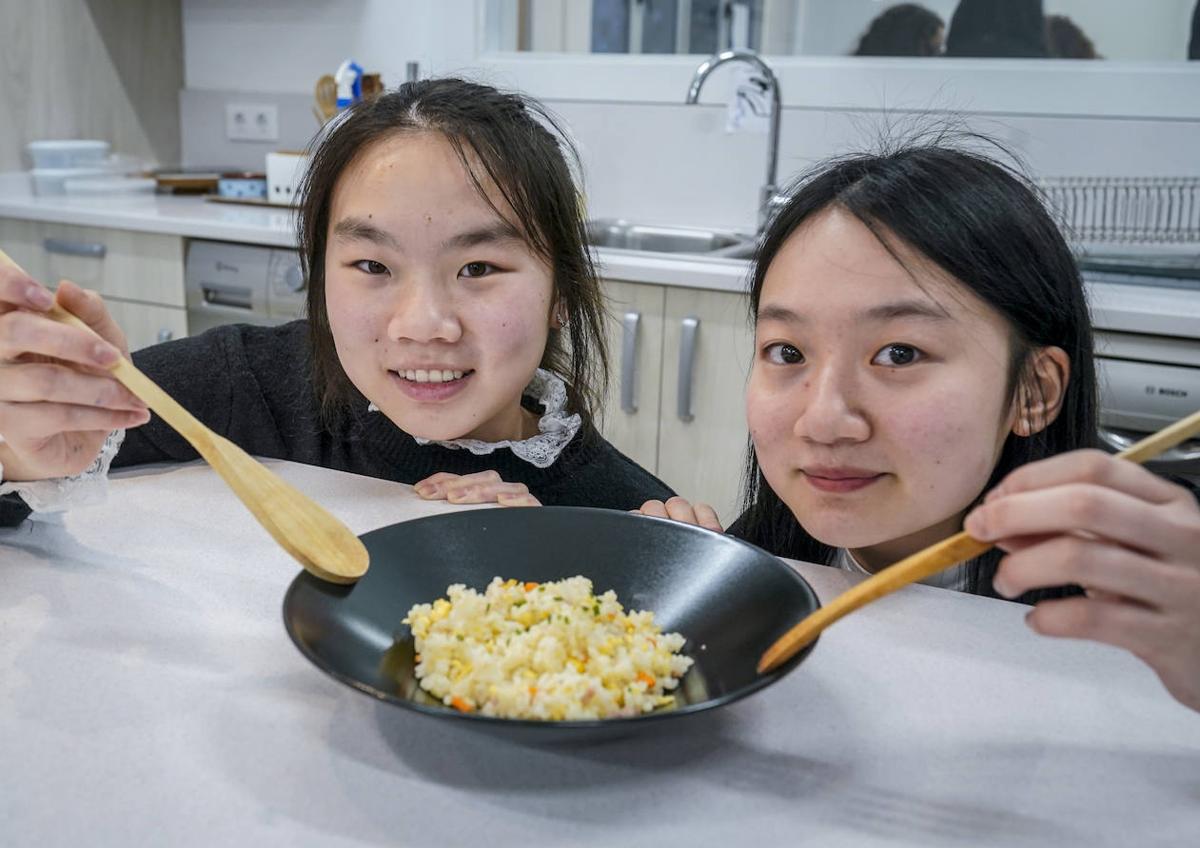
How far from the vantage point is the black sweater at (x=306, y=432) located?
1.41 m

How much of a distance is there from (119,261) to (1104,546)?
8.94 ft

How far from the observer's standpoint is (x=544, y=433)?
144 centimetres

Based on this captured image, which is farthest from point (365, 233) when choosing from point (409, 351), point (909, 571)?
point (909, 571)

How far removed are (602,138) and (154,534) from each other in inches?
87.2

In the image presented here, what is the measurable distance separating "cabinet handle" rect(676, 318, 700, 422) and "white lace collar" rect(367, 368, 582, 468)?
698 mm

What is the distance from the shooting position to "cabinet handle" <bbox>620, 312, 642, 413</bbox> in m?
2.24

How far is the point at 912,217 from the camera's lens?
0.97 m

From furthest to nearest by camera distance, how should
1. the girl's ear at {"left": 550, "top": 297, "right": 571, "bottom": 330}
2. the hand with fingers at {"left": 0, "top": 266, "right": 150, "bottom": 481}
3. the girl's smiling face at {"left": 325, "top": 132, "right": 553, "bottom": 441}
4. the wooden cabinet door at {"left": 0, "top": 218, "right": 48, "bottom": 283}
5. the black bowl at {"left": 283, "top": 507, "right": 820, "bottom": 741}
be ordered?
the wooden cabinet door at {"left": 0, "top": 218, "right": 48, "bottom": 283}
the girl's ear at {"left": 550, "top": 297, "right": 571, "bottom": 330}
the girl's smiling face at {"left": 325, "top": 132, "right": 553, "bottom": 441}
the hand with fingers at {"left": 0, "top": 266, "right": 150, "bottom": 481}
the black bowl at {"left": 283, "top": 507, "right": 820, "bottom": 741}

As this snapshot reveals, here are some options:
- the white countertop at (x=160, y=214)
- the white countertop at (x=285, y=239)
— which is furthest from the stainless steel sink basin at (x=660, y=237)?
the white countertop at (x=160, y=214)

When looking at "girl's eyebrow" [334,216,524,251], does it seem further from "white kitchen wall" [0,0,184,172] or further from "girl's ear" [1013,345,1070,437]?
"white kitchen wall" [0,0,184,172]

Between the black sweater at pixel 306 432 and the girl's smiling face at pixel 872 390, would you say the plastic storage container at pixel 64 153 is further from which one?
the girl's smiling face at pixel 872 390

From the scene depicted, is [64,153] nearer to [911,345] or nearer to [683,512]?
[683,512]

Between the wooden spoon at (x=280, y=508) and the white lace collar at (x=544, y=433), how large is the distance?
22.0 inches

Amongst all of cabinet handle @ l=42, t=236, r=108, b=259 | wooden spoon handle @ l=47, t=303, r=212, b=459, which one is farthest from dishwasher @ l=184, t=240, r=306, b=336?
wooden spoon handle @ l=47, t=303, r=212, b=459
